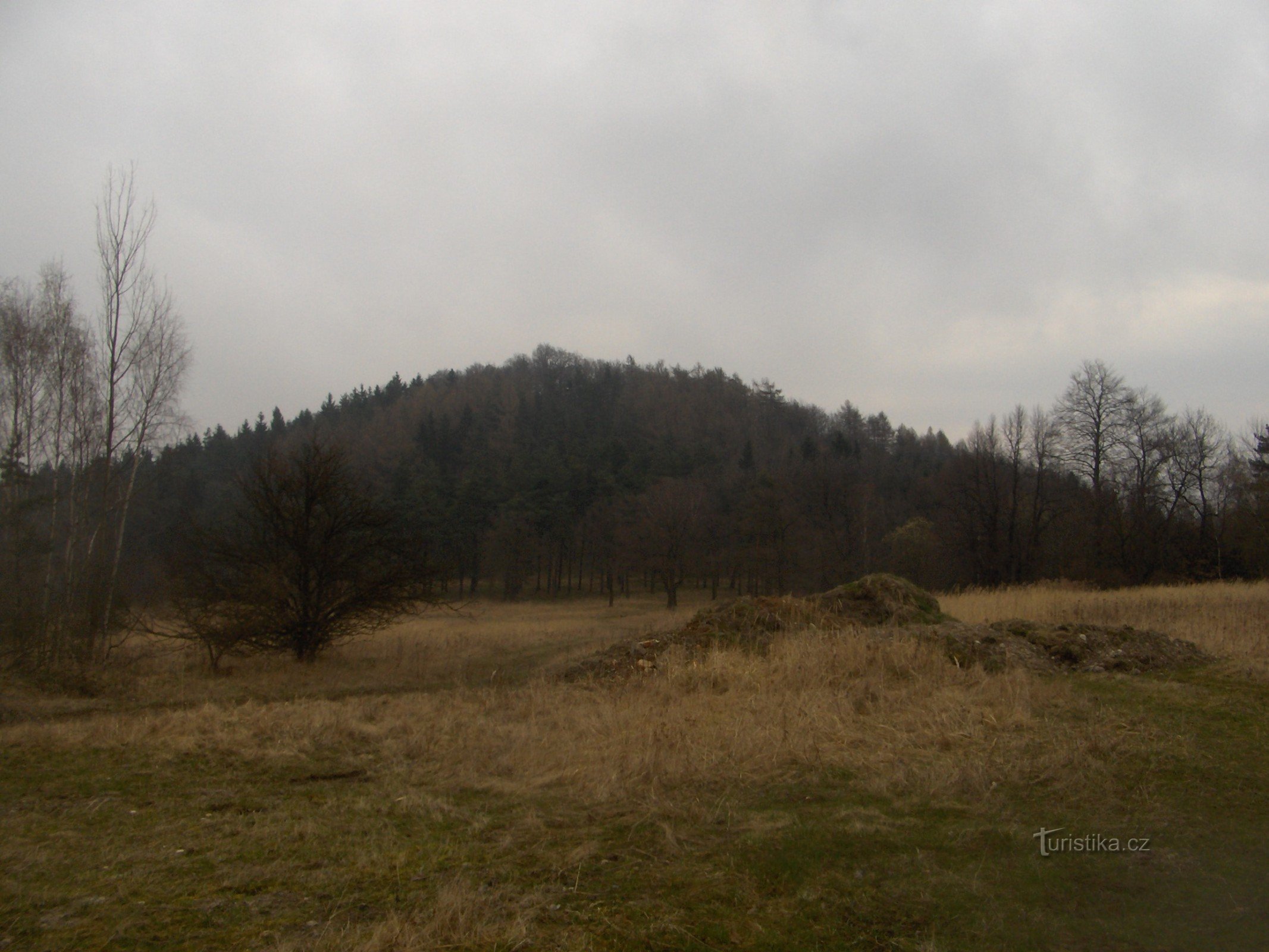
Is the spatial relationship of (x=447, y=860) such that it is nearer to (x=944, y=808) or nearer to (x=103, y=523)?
(x=944, y=808)

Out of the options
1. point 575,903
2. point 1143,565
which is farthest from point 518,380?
point 575,903

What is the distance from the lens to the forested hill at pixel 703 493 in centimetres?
3991

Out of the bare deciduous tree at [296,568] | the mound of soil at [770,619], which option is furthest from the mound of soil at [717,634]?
the bare deciduous tree at [296,568]

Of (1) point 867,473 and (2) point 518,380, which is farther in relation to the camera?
(2) point 518,380

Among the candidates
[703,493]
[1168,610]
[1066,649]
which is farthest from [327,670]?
[703,493]

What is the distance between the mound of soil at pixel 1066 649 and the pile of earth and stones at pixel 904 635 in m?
0.02

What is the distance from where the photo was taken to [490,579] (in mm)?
67125

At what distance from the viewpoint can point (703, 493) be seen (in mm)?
59594

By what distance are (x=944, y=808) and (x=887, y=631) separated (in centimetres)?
729

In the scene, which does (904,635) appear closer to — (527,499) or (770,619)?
(770,619)

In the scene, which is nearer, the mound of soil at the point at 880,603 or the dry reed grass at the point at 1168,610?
the dry reed grass at the point at 1168,610

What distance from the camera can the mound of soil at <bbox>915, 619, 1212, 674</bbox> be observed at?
10391mm

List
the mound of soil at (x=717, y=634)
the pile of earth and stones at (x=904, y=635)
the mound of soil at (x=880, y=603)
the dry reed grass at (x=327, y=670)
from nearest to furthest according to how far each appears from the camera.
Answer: the pile of earth and stones at (x=904, y=635) → the mound of soil at (x=717, y=634) → the dry reed grass at (x=327, y=670) → the mound of soil at (x=880, y=603)

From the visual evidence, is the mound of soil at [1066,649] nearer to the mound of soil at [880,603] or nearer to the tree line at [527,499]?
the mound of soil at [880,603]
